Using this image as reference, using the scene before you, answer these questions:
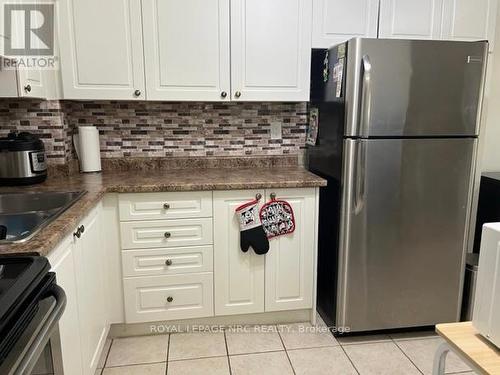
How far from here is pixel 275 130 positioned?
Result: 2.53 meters

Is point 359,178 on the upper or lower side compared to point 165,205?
upper

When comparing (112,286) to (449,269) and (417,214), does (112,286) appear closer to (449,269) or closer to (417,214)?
(417,214)

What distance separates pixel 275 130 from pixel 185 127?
0.60 meters

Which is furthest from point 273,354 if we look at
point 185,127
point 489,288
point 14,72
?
point 14,72

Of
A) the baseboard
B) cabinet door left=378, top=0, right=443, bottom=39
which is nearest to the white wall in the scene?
cabinet door left=378, top=0, right=443, bottom=39

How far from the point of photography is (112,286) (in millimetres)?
2014

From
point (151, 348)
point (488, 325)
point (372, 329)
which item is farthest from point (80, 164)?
point (488, 325)

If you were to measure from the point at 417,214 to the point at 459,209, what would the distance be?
0.24 meters

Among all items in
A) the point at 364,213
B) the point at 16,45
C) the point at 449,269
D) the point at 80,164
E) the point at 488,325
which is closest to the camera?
the point at 488,325

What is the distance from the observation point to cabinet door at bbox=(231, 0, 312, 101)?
2.11 meters

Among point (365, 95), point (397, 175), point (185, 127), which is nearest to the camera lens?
point (365, 95)

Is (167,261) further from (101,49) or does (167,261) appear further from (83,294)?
(101,49)

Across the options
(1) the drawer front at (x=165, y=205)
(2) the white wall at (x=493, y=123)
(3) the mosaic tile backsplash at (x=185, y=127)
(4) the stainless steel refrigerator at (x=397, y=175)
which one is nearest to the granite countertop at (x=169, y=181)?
(1) the drawer front at (x=165, y=205)

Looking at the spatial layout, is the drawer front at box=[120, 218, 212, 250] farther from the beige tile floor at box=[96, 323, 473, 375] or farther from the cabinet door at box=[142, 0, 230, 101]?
the cabinet door at box=[142, 0, 230, 101]
